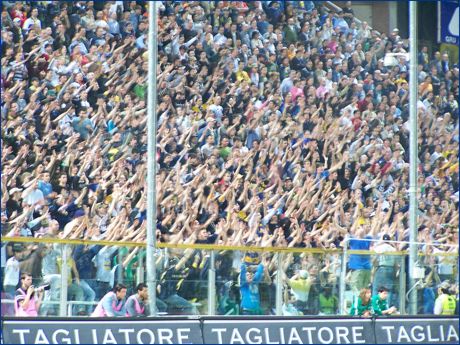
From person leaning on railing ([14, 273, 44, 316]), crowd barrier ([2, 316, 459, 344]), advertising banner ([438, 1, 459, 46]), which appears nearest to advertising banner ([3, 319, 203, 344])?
crowd barrier ([2, 316, 459, 344])

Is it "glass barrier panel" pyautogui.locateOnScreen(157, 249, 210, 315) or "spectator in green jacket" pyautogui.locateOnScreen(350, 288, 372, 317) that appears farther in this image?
"spectator in green jacket" pyautogui.locateOnScreen(350, 288, 372, 317)

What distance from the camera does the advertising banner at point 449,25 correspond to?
2100cm

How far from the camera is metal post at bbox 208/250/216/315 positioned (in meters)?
17.0

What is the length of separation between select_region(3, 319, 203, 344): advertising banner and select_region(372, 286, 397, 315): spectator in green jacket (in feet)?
12.3

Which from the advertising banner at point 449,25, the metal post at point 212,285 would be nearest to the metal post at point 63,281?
the metal post at point 212,285

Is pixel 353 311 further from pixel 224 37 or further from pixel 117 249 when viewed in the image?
pixel 224 37

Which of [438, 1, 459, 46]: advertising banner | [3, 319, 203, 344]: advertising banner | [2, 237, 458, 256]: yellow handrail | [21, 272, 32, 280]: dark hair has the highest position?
[438, 1, 459, 46]: advertising banner

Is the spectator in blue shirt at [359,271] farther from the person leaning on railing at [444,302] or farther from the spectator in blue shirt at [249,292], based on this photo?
the spectator in blue shirt at [249,292]

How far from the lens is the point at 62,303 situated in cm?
1555

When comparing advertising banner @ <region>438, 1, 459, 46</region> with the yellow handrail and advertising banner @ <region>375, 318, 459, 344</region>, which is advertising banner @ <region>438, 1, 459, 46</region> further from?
advertising banner @ <region>375, 318, 459, 344</region>

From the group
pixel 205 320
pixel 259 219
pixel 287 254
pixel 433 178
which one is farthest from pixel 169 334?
pixel 433 178

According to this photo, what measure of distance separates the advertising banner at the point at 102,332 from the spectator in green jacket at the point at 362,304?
3.28 meters

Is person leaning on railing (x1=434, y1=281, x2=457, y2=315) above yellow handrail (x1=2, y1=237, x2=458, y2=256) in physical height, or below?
below

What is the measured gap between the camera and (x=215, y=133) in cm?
2086
